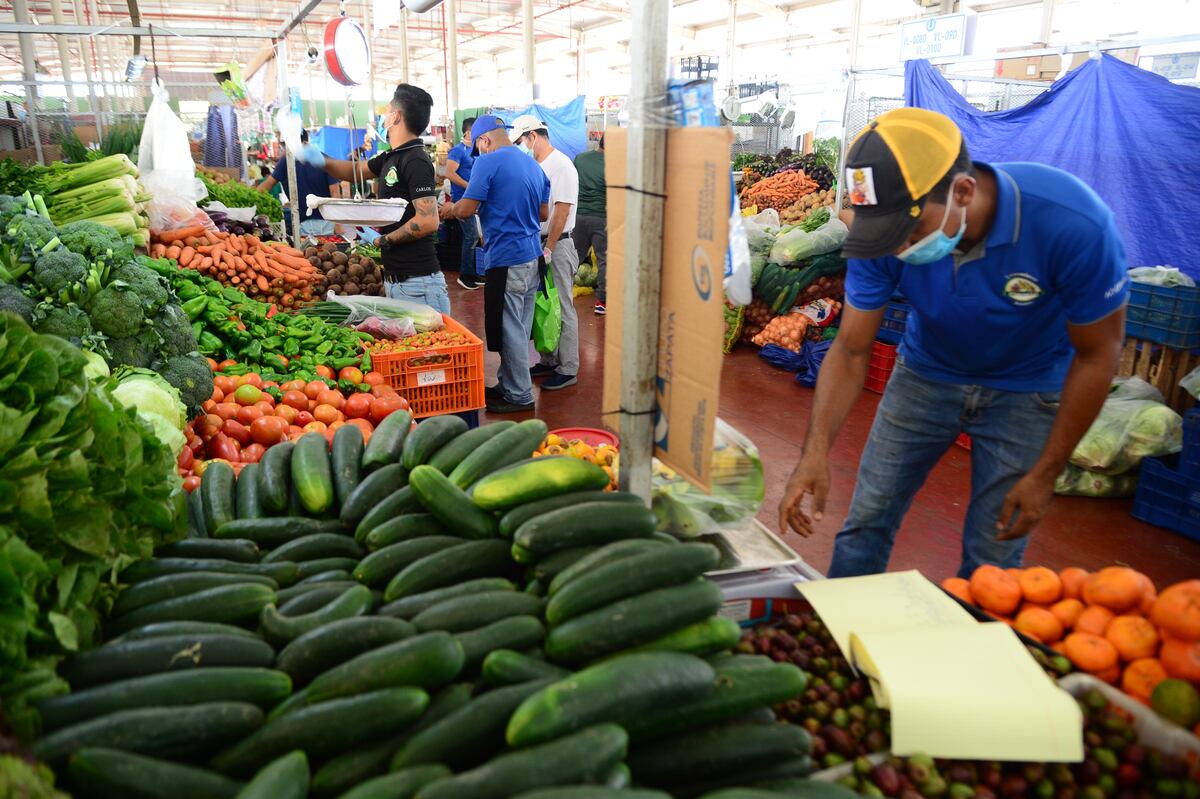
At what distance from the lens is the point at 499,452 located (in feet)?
6.21

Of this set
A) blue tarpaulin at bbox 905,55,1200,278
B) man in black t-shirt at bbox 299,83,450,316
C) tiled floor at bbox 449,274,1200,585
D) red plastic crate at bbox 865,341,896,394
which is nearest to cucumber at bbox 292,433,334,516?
tiled floor at bbox 449,274,1200,585

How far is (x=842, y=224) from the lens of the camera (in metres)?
7.64

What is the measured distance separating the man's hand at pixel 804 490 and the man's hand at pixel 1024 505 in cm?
54

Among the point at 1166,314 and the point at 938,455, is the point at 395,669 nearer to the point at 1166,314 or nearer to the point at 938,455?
the point at 938,455

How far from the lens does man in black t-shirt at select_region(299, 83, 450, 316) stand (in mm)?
5270

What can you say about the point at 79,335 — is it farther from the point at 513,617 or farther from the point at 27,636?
the point at 513,617

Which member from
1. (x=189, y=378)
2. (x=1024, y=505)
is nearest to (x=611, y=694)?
(x=1024, y=505)

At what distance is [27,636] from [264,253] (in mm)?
5178

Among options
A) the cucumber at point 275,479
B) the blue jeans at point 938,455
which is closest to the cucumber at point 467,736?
the cucumber at point 275,479

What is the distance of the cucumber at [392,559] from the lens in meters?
1.58

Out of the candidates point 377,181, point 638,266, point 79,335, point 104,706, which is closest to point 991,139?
point 377,181

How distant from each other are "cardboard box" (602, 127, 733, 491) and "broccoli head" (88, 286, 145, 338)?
264 centimetres

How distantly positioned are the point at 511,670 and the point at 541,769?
223 mm

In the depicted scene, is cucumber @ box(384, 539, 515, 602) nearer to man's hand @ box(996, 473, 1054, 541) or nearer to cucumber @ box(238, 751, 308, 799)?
cucumber @ box(238, 751, 308, 799)
